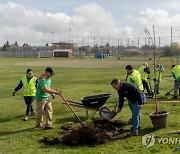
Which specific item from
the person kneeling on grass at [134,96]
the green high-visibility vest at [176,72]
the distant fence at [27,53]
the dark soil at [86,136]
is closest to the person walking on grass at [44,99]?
the dark soil at [86,136]

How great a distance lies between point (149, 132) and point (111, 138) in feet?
3.98

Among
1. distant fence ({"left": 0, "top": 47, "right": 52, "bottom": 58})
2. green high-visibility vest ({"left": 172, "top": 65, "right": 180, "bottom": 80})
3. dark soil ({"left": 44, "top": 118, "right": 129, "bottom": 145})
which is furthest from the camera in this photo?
distant fence ({"left": 0, "top": 47, "right": 52, "bottom": 58})

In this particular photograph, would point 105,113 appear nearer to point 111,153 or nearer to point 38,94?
point 38,94

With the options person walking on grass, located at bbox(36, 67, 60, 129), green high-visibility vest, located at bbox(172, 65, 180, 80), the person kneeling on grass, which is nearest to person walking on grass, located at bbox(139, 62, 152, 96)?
green high-visibility vest, located at bbox(172, 65, 180, 80)

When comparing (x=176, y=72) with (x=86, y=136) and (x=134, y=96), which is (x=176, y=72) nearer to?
(x=134, y=96)

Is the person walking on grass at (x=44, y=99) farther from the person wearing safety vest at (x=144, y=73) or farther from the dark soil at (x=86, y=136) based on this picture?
the person wearing safety vest at (x=144, y=73)

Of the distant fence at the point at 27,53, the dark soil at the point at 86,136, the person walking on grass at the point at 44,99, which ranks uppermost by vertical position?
the distant fence at the point at 27,53

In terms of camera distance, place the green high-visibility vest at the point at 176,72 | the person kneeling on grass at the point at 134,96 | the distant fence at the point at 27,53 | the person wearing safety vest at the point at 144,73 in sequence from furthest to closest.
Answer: the distant fence at the point at 27,53 < the person wearing safety vest at the point at 144,73 < the green high-visibility vest at the point at 176,72 < the person kneeling on grass at the point at 134,96

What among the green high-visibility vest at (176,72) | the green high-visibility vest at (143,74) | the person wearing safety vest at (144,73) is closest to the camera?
the green high-visibility vest at (176,72)

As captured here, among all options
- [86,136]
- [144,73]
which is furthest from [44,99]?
[144,73]

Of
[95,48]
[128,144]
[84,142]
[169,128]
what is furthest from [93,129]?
[95,48]

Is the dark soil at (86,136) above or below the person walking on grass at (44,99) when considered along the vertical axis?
below

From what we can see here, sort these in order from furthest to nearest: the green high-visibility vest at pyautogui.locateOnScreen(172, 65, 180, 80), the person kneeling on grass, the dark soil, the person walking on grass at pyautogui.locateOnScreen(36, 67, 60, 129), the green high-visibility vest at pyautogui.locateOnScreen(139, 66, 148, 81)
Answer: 1. the green high-visibility vest at pyautogui.locateOnScreen(139, 66, 148, 81)
2. the green high-visibility vest at pyautogui.locateOnScreen(172, 65, 180, 80)
3. the person walking on grass at pyautogui.locateOnScreen(36, 67, 60, 129)
4. the person kneeling on grass
5. the dark soil

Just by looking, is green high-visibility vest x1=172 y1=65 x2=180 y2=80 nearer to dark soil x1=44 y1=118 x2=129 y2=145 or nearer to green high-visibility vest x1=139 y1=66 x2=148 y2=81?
green high-visibility vest x1=139 y1=66 x2=148 y2=81
